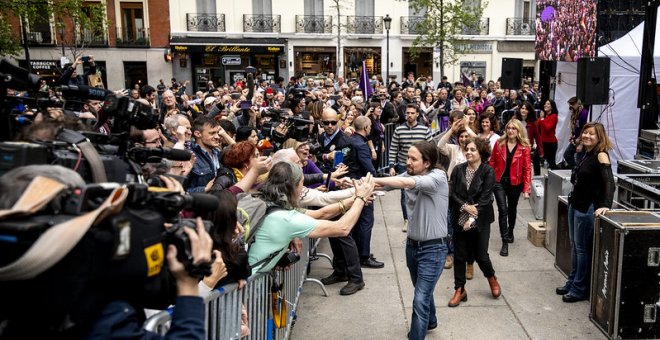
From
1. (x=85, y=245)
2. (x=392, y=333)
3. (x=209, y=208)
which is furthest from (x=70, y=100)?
(x=392, y=333)

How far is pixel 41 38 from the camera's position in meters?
31.5

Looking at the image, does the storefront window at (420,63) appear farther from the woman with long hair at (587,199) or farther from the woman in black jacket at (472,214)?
the woman with long hair at (587,199)

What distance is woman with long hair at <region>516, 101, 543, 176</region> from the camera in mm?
11837

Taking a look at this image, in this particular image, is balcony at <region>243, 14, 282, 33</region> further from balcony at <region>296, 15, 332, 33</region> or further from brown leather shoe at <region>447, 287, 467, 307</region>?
brown leather shoe at <region>447, 287, 467, 307</region>

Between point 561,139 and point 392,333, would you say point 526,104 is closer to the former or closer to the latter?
point 561,139

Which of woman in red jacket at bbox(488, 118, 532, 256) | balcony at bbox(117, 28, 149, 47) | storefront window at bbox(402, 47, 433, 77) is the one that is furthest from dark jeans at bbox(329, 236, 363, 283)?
storefront window at bbox(402, 47, 433, 77)

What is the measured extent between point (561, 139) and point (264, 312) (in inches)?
445

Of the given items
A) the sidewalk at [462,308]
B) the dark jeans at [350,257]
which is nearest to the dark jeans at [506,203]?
the sidewalk at [462,308]

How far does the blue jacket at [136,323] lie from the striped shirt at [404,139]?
21.8 ft

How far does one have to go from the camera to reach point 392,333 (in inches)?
216

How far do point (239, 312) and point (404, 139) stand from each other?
553cm

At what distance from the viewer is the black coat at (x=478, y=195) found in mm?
6164

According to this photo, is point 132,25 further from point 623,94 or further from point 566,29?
point 623,94

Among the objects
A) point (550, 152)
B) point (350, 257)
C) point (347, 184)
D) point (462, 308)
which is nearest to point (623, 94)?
point (550, 152)
